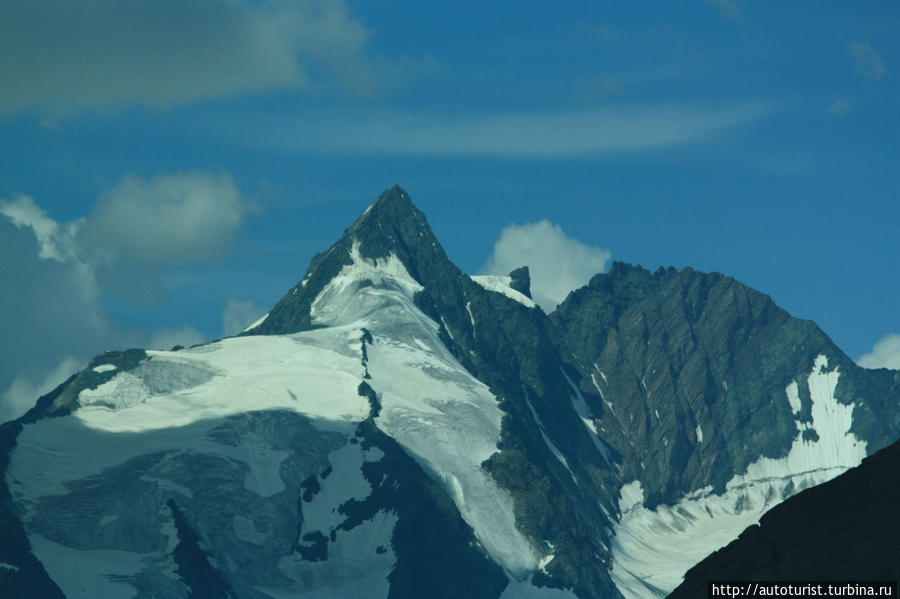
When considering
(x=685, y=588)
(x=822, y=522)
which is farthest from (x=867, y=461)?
(x=685, y=588)

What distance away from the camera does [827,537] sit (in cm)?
11075

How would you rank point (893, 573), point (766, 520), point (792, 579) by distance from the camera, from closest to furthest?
point (893, 573) < point (792, 579) < point (766, 520)

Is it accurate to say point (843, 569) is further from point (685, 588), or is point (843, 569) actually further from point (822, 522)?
point (685, 588)

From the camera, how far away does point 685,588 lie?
120 meters

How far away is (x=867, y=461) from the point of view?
11844cm

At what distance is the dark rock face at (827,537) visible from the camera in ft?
348

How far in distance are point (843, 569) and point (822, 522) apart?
342 inches

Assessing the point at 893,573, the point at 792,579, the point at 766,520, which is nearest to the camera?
the point at 893,573

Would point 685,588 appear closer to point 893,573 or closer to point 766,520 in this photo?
point 766,520

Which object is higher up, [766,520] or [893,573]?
[766,520]

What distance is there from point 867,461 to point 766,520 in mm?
8260

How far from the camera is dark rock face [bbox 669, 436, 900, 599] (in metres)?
106

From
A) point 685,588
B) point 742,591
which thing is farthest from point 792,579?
point 685,588

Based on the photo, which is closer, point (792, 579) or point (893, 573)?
point (893, 573)
